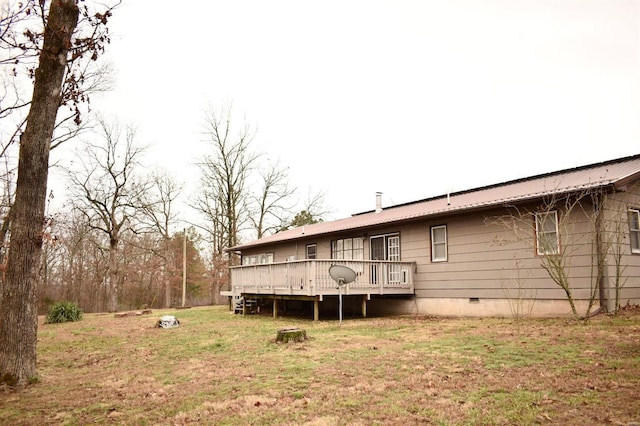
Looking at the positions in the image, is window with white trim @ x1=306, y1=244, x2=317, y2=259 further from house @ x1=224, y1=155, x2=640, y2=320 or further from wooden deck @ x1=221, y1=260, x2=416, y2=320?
wooden deck @ x1=221, y1=260, x2=416, y2=320

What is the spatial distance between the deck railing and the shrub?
10367mm

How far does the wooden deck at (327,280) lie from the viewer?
46.9ft

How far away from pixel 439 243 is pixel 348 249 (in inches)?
193

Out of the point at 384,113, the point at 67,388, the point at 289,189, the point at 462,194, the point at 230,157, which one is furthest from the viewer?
the point at 289,189

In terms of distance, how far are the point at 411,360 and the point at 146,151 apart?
92.2 feet

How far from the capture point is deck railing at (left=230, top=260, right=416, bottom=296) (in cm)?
1428

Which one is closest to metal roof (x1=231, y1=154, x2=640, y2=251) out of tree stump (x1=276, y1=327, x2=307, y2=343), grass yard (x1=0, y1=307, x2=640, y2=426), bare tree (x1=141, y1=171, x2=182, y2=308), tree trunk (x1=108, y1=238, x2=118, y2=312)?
grass yard (x1=0, y1=307, x2=640, y2=426)

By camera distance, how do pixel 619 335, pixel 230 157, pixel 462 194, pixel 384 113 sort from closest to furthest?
pixel 619 335 < pixel 462 194 < pixel 384 113 < pixel 230 157

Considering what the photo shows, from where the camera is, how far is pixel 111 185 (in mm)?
29906

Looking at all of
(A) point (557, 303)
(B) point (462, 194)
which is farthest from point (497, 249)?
(B) point (462, 194)

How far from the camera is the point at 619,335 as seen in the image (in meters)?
7.93

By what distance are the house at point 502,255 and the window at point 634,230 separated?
3 centimetres

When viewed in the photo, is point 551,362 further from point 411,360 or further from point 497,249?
point 497,249

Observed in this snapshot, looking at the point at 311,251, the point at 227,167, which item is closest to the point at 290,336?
the point at 311,251
